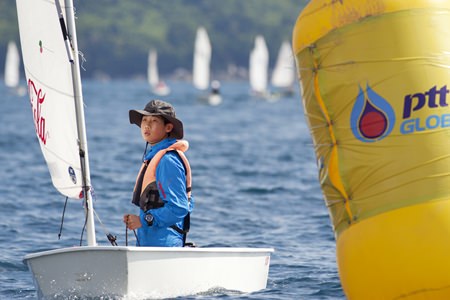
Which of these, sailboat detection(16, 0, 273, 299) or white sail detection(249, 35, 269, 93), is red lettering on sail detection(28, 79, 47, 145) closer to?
sailboat detection(16, 0, 273, 299)

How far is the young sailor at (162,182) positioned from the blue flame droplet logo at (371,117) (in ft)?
5.57

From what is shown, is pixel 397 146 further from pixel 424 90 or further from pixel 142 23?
pixel 142 23

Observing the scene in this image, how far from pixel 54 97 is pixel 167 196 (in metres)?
1.11

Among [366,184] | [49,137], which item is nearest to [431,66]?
[366,184]

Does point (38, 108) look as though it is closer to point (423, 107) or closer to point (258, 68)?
point (423, 107)

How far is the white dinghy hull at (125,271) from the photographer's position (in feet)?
25.1

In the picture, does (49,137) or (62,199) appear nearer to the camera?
(49,137)

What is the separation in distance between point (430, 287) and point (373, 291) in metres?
0.37

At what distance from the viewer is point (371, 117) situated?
262 inches

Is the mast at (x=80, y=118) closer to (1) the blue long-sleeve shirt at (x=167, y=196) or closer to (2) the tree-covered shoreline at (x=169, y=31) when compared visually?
(1) the blue long-sleeve shirt at (x=167, y=196)

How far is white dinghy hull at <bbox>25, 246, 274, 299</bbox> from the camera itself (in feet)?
25.1

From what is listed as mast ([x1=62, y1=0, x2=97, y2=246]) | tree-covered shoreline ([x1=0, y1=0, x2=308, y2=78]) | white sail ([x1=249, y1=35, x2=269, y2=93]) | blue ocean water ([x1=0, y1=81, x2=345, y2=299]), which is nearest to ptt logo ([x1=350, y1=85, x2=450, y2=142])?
blue ocean water ([x1=0, y1=81, x2=345, y2=299])

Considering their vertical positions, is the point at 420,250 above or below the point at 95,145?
below

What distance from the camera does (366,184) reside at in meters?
6.73
